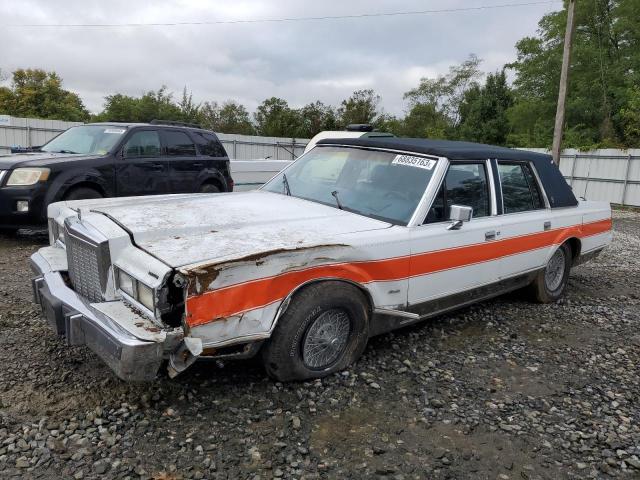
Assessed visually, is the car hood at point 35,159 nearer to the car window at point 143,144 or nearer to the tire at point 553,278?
the car window at point 143,144

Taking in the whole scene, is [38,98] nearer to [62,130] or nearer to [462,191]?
[62,130]

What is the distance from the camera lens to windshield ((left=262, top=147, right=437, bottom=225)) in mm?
3986

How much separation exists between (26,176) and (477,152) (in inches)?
224

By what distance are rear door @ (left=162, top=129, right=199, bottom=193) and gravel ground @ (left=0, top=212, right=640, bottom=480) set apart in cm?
419

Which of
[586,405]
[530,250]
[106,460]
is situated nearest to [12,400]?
[106,460]

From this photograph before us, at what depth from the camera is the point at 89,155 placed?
7.41 metres

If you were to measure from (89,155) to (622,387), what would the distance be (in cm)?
708

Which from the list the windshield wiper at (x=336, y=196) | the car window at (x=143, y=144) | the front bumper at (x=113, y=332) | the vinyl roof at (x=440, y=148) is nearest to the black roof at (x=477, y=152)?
the vinyl roof at (x=440, y=148)

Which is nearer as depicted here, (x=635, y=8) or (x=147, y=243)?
(x=147, y=243)

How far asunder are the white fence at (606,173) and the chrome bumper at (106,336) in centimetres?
1740

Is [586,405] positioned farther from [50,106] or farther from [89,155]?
[50,106]

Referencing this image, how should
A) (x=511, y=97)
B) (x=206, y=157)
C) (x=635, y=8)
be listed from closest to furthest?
(x=206, y=157) → (x=635, y=8) → (x=511, y=97)

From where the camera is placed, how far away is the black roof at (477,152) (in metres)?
4.29

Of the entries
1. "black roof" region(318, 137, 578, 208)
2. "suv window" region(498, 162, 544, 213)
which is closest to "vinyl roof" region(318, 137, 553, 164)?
"black roof" region(318, 137, 578, 208)
